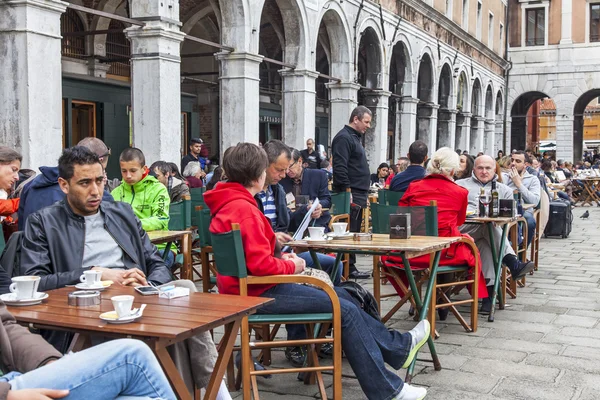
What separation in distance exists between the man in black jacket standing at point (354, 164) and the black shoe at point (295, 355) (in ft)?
10.2

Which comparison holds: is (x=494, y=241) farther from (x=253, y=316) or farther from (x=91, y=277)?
(x=91, y=277)

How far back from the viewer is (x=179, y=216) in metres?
6.06

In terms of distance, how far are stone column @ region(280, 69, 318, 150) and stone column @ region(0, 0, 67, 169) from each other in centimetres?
669

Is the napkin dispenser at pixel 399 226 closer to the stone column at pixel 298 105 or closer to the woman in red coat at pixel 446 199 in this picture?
the woman in red coat at pixel 446 199

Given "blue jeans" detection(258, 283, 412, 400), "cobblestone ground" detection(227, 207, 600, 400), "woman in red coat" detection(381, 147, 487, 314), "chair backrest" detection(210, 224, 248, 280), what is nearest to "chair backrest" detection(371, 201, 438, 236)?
"woman in red coat" detection(381, 147, 487, 314)

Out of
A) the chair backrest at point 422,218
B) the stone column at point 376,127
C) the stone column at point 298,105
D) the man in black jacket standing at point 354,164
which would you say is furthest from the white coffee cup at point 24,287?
the stone column at point 376,127

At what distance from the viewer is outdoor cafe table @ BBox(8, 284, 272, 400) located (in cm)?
233

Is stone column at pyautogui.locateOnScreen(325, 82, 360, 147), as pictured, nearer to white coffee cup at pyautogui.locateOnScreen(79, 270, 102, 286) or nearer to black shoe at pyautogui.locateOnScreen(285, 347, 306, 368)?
black shoe at pyautogui.locateOnScreen(285, 347, 306, 368)

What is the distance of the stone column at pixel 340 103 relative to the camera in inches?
658

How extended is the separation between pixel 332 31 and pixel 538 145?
93.6 ft

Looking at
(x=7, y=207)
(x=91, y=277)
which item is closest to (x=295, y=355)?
(x=91, y=277)

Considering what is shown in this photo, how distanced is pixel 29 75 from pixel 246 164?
5450 millimetres

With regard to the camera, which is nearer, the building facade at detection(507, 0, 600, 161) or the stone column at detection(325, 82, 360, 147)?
the stone column at detection(325, 82, 360, 147)

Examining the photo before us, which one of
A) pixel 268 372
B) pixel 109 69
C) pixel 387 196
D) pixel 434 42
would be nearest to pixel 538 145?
pixel 434 42
